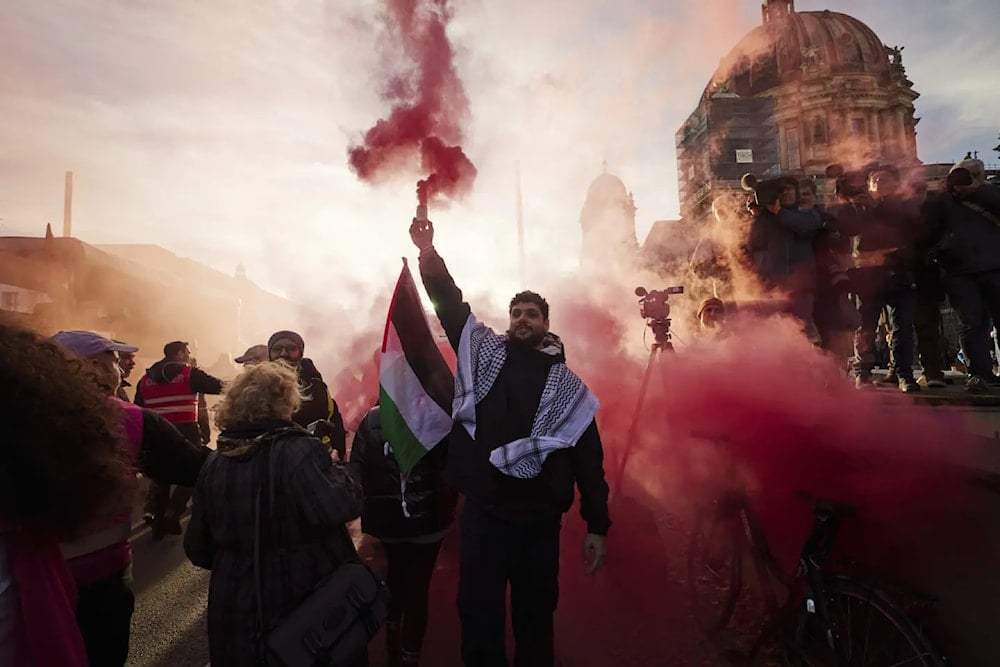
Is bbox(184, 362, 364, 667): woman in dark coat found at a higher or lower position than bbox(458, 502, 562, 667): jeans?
higher

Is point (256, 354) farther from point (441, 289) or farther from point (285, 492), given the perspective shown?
point (285, 492)

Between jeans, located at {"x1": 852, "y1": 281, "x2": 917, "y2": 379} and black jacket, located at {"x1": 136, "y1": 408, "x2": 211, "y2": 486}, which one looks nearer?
black jacket, located at {"x1": 136, "y1": 408, "x2": 211, "y2": 486}

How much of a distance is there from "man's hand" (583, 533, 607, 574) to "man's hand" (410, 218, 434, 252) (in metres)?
1.76

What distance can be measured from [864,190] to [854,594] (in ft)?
14.1

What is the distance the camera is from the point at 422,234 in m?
3.11

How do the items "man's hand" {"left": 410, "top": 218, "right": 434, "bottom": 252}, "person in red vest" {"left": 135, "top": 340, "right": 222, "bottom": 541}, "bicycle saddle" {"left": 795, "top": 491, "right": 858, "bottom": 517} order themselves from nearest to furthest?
"bicycle saddle" {"left": 795, "top": 491, "right": 858, "bottom": 517}, "man's hand" {"left": 410, "top": 218, "right": 434, "bottom": 252}, "person in red vest" {"left": 135, "top": 340, "right": 222, "bottom": 541}

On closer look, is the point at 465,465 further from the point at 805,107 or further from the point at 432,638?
the point at 805,107

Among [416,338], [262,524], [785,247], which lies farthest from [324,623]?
[785,247]

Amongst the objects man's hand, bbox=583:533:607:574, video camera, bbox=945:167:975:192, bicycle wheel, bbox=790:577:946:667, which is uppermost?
video camera, bbox=945:167:975:192

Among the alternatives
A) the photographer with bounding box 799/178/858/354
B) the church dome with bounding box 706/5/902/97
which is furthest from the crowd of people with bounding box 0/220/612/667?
the church dome with bounding box 706/5/902/97

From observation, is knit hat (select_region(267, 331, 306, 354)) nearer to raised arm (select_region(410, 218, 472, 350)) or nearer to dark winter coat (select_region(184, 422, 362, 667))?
raised arm (select_region(410, 218, 472, 350))

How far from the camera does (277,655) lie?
2023 millimetres

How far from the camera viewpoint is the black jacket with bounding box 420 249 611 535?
2732 millimetres

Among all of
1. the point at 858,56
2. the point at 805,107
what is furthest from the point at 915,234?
the point at 858,56
